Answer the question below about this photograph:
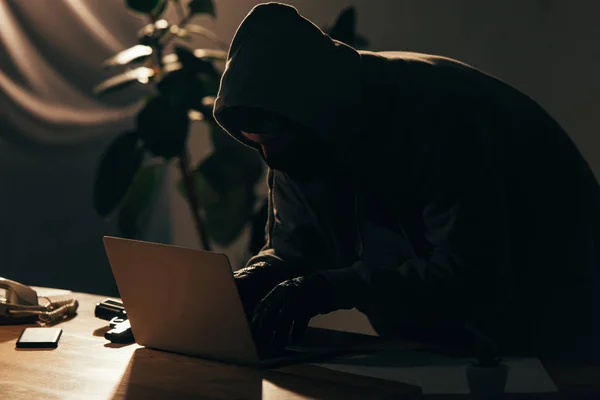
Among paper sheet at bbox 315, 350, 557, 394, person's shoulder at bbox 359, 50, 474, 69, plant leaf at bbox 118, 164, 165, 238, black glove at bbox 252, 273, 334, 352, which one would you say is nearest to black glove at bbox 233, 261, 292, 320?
black glove at bbox 252, 273, 334, 352

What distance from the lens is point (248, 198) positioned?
11.0 ft

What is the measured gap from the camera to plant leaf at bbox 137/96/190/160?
295 cm

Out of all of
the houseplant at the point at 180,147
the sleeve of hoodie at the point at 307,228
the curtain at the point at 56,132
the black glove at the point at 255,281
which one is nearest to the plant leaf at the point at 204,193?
the houseplant at the point at 180,147

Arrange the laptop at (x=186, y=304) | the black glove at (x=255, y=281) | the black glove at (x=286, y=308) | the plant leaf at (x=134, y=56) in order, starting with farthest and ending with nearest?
the plant leaf at (x=134, y=56), the black glove at (x=255, y=281), the black glove at (x=286, y=308), the laptop at (x=186, y=304)

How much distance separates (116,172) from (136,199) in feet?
0.85

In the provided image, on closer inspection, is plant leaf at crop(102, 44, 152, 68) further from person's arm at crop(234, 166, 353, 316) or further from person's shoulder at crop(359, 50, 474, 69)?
person's shoulder at crop(359, 50, 474, 69)

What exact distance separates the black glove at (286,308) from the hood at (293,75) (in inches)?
10.5

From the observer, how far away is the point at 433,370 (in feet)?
4.20

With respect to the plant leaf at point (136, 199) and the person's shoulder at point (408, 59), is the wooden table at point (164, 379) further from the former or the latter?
the plant leaf at point (136, 199)

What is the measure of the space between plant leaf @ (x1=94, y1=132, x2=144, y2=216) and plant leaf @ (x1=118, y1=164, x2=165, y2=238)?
0.20 meters

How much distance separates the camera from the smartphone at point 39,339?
1451 mm

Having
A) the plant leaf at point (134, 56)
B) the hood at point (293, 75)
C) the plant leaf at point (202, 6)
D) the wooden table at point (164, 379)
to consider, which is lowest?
the wooden table at point (164, 379)

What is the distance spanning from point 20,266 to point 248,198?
3.88 ft

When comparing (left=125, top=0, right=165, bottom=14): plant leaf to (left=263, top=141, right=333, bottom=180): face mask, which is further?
(left=125, top=0, right=165, bottom=14): plant leaf
